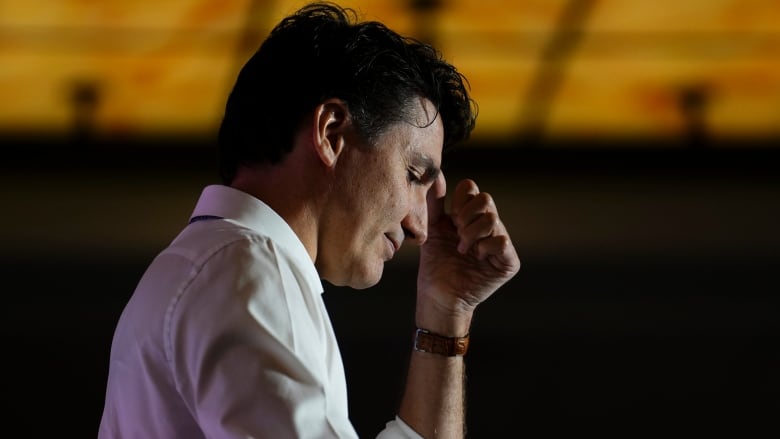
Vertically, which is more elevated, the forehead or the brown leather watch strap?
the forehead

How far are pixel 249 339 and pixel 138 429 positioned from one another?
14 cm

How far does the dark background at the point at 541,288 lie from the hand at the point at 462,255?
125 cm

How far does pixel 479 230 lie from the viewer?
4.29ft

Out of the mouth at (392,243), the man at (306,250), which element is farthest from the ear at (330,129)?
the mouth at (392,243)

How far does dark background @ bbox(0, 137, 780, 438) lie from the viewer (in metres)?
2.71

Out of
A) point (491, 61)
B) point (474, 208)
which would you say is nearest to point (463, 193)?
point (474, 208)

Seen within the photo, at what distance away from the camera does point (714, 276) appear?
9.78 ft

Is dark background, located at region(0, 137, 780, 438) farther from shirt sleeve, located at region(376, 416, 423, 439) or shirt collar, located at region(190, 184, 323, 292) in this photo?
shirt collar, located at region(190, 184, 323, 292)

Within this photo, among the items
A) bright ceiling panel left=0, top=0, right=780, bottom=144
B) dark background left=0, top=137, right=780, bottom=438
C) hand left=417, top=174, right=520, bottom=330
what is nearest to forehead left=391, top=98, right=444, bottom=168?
hand left=417, top=174, right=520, bottom=330

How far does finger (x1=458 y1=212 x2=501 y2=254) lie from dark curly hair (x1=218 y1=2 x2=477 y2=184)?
0.83ft

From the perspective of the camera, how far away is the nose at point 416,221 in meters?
1.09

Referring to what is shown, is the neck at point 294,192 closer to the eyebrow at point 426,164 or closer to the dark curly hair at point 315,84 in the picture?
the dark curly hair at point 315,84

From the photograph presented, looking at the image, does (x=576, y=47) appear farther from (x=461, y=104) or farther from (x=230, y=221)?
(x=230, y=221)

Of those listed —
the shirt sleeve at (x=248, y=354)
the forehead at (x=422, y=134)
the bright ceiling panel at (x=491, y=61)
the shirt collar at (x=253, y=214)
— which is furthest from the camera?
the bright ceiling panel at (x=491, y=61)
